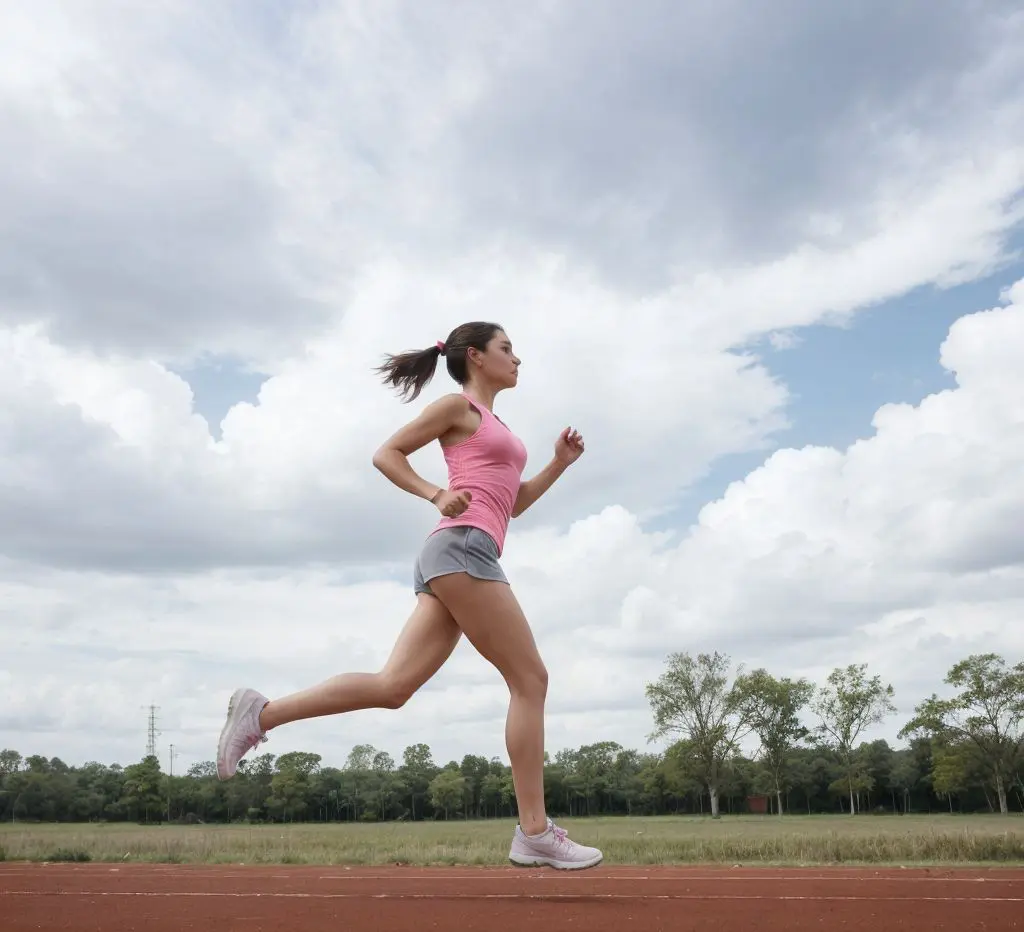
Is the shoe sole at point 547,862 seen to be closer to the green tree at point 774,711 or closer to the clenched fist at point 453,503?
the clenched fist at point 453,503

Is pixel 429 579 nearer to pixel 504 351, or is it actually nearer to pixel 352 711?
pixel 352 711

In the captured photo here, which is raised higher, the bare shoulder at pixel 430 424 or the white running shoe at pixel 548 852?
the bare shoulder at pixel 430 424

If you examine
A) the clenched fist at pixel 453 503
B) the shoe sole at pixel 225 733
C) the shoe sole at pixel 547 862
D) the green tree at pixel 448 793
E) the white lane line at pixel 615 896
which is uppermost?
the clenched fist at pixel 453 503

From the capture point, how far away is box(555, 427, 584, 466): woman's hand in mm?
5184

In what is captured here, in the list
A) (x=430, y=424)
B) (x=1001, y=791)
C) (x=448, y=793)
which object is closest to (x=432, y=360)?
(x=430, y=424)

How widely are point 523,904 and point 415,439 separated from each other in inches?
88.8

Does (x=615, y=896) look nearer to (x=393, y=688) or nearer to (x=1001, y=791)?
(x=393, y=688)

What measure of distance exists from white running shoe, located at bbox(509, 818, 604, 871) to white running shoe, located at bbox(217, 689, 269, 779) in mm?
1270

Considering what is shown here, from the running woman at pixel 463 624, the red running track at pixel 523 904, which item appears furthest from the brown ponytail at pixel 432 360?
the red running track at pixel 523 904

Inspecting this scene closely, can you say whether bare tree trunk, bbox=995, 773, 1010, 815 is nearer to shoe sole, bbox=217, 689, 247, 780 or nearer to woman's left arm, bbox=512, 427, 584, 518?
woman's left arm, bbox=512, 427, 584, 518

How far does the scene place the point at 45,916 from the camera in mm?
4723

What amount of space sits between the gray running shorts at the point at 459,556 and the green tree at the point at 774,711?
72.4 m

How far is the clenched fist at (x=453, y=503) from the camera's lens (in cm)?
423

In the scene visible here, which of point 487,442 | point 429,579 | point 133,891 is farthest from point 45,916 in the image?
point 487,442
